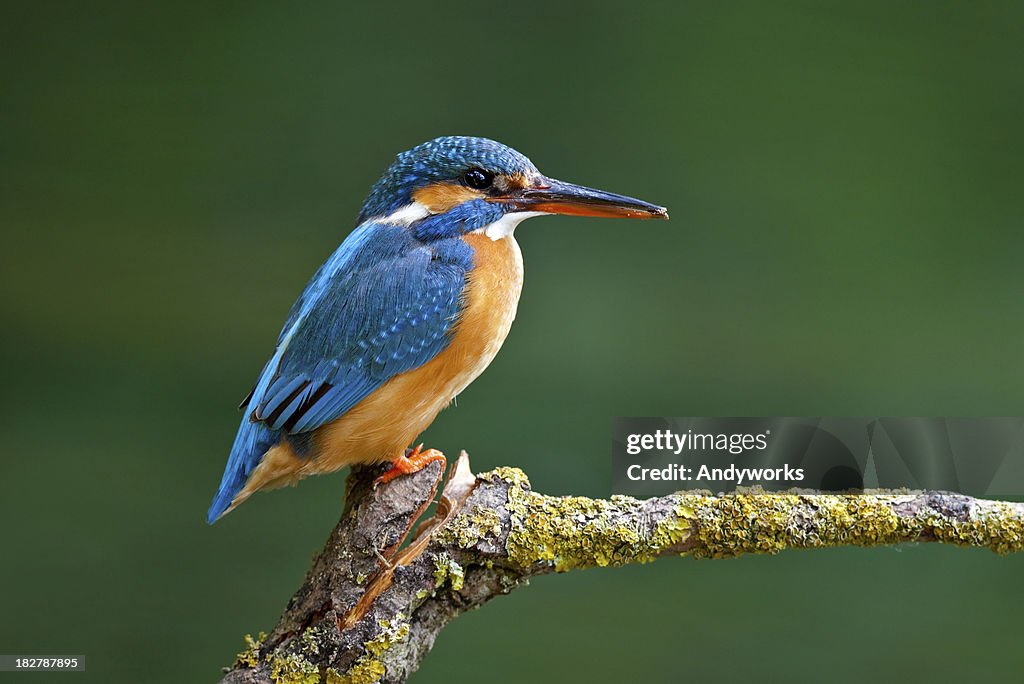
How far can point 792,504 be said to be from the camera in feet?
5.79

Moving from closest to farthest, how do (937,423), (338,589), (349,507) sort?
(338,589)
(349,507)
(937,423)

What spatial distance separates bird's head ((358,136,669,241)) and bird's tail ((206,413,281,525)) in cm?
41

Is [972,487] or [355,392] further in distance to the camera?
[972,487]

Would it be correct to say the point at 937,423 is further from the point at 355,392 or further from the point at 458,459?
the point at 355,392

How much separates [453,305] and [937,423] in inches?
36.6

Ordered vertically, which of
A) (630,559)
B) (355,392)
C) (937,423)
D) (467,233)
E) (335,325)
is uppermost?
(467,233)

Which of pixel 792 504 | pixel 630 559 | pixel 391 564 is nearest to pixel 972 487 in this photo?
pixel 792 504

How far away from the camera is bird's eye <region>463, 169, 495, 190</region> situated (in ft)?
6.12

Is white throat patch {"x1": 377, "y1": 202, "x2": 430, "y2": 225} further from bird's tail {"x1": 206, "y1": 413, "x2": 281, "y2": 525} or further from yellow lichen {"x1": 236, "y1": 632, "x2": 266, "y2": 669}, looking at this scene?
yellow lichen {"x1": 236, "y1": 632, "x2": 266, "y2": 669}

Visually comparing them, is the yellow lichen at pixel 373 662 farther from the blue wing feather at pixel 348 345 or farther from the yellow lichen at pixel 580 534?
the blue wing feather at pixel 348 345

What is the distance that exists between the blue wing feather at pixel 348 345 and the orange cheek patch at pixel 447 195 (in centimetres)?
11

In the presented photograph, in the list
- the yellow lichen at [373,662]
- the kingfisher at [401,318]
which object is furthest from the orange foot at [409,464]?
the yellow lichen at [373,662]

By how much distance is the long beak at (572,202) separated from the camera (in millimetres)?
1873

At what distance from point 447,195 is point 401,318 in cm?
23
